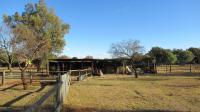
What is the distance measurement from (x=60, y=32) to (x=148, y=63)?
15.8 metres

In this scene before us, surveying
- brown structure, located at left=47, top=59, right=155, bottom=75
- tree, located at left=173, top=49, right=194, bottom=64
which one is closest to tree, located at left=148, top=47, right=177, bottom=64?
tree, located at left=173, top=49, right=194, bottom=64

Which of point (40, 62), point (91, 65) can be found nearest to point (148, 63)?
point (91, 65)

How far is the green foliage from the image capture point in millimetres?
51719

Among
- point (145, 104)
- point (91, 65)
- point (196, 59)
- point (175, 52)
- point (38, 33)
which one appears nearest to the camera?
point (145, 104)

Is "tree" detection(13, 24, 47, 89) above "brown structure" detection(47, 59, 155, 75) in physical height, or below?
above

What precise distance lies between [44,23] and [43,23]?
7.1 inches

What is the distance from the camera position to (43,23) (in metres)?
52.8

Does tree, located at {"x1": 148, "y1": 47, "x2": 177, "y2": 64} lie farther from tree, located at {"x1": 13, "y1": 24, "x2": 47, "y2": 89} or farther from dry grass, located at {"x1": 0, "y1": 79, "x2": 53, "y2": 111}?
dry grass, located at {"x1": 0, "y1": 79, "x2": 53, "y2": 111}

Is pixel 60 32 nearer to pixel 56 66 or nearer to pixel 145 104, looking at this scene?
pixel 56 66

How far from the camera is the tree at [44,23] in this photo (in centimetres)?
5169

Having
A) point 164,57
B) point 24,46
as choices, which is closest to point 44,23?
point 24,46

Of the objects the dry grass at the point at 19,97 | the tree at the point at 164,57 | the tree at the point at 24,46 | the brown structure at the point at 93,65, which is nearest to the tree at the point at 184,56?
the tree at the point at 164,57

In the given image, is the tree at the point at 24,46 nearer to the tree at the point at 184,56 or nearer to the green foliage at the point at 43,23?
the green foliage at the point at 43,23

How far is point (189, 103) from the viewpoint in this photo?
1261 cm
